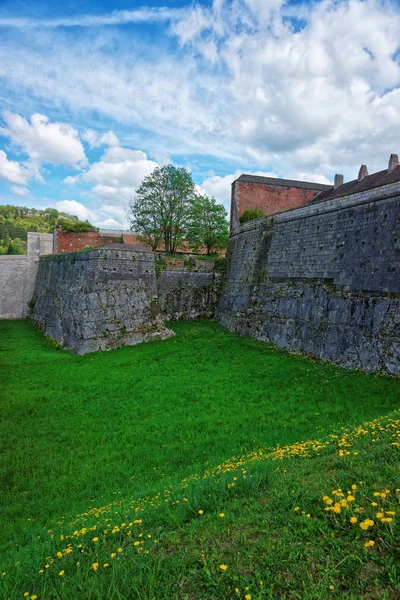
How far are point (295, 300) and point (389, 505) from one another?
41.6ft

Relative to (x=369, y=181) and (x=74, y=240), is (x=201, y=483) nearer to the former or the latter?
(x=369, y=181)

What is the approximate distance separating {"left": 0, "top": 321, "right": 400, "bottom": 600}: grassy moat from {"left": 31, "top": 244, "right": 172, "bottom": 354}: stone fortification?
4.23m

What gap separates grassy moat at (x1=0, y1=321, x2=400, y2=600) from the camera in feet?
9.60

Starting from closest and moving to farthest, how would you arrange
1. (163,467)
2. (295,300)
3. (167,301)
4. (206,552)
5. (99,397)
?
(206,552) → (163,467) → (99,397) → (295,300) → (167,301)

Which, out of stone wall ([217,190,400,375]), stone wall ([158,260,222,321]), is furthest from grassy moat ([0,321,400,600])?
stone wall ([158,260,222,321])

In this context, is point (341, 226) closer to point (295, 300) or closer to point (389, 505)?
point (295, 300)

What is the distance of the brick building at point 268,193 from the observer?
91.4 feet

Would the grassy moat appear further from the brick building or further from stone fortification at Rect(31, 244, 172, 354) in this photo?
the brick building

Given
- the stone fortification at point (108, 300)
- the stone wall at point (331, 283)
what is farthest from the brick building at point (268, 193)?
the stone fortification at point (108, 300)

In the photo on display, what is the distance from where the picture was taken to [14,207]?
352ft

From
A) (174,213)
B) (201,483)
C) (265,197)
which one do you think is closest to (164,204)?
(174,213)

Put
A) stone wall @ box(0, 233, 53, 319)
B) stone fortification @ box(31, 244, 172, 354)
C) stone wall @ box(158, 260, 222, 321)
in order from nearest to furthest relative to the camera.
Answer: stone fortification @ box(31, 244, 172, 354), stone wall @ box(158, 260, 222, 321), stone wall @ box(0, 233, 53, 319)

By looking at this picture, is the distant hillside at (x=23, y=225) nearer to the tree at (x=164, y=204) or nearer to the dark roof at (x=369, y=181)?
the tree at (x=164, y=204)

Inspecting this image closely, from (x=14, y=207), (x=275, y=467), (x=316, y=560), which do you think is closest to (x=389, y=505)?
(x=316, y=560)
